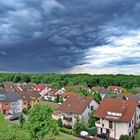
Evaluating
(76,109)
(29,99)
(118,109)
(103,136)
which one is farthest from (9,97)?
(118,109)

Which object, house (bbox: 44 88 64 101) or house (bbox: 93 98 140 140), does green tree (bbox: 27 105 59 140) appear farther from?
house (bbox: 44 88 64 101)

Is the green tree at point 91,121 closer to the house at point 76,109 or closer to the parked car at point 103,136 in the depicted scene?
the house at point 76,109

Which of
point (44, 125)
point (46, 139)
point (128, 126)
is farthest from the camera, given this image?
point (128, 126)

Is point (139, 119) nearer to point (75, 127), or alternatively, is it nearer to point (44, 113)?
point (75, 127)

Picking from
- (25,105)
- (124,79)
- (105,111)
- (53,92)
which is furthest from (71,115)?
(124,79)

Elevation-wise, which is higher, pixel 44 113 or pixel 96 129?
pixel 44 113

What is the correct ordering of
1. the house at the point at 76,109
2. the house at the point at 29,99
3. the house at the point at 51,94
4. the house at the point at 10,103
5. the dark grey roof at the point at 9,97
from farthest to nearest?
the house at the point at 51,94, the house at the point at 29,99, the dark grey roof at the point at 9,97, the house at the point at 10,103, the house at the point at 76,109

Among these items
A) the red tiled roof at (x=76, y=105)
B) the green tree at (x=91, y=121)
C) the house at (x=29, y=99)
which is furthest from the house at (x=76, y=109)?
the house at (x=29, y=99)

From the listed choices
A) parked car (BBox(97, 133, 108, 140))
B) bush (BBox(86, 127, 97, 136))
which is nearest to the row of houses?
bush (BBox(86, 127, 97, 136))
